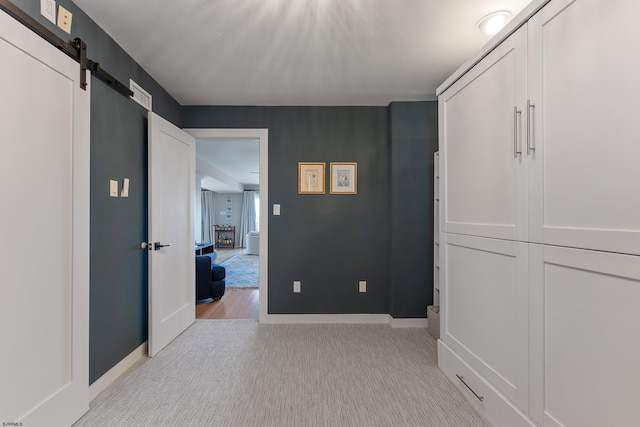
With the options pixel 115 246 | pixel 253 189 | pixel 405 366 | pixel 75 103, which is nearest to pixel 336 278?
pixel 405 366

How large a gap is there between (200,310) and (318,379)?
85.8 inches

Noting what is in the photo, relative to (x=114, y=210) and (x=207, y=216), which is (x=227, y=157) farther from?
(x=207, y=216)

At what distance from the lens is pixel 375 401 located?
184cm

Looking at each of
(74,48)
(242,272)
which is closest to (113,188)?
(74,48)

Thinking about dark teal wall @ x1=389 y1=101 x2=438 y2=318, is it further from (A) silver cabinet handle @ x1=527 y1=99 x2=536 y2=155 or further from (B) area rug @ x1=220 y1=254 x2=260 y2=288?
(B) area rug @ x1=220 y1=254 x2=260 y2=288

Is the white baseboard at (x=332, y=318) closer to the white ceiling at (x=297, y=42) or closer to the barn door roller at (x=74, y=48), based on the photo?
the white ceiling at (x=297, y=42)

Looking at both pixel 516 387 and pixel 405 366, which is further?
pixel 405 366

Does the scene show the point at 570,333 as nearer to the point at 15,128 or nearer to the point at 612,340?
the point at 612,340

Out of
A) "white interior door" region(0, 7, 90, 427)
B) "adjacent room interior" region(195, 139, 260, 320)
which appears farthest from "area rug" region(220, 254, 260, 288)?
"white interior door" region(0, 7, 90, 427)

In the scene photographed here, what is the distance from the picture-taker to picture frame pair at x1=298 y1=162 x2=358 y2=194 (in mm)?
3287

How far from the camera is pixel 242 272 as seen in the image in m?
6.20

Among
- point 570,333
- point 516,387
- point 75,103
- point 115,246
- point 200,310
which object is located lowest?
point 200,310

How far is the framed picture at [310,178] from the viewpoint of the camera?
3287mm

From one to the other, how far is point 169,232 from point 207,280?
61.0 inches
